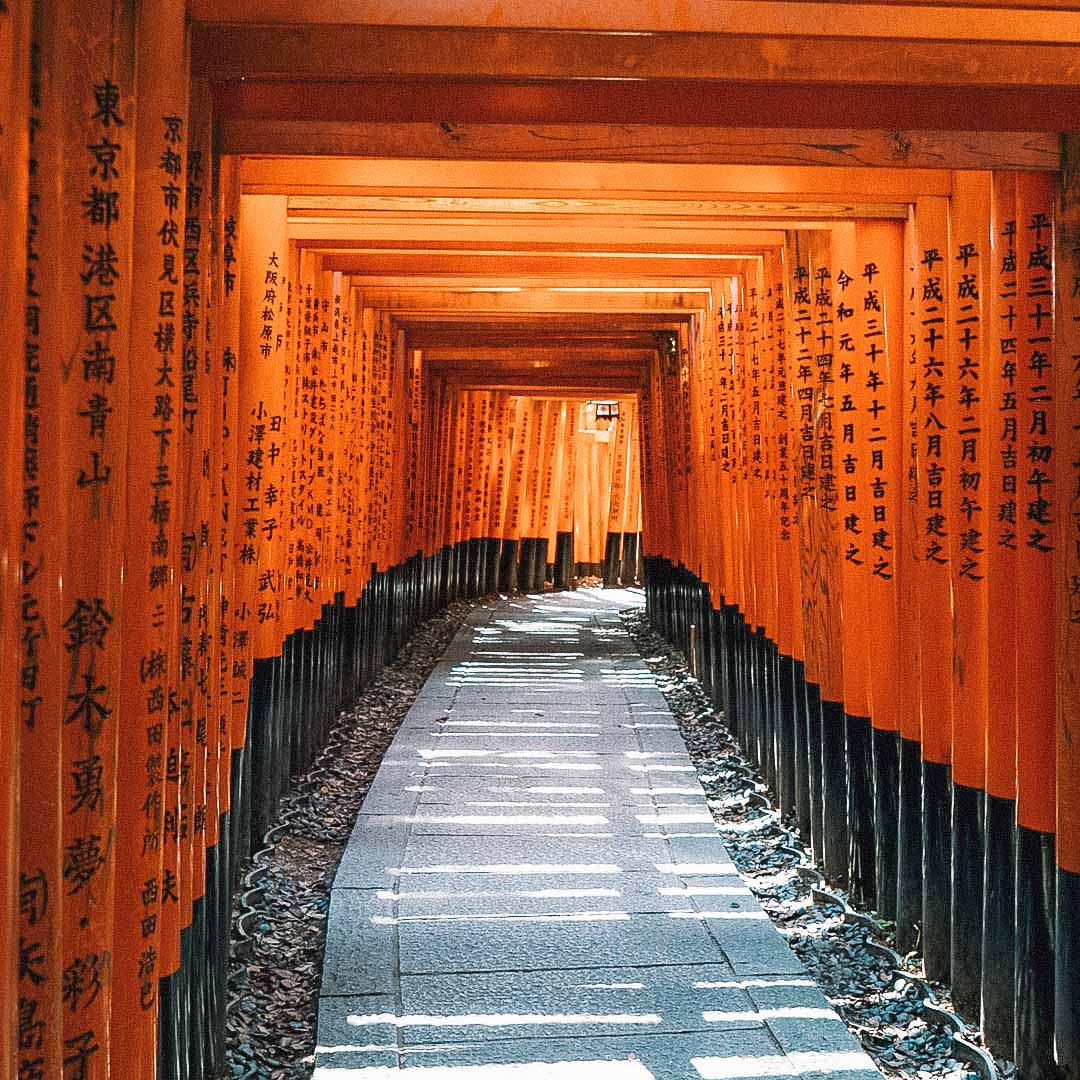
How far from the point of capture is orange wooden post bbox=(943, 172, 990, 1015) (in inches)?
155

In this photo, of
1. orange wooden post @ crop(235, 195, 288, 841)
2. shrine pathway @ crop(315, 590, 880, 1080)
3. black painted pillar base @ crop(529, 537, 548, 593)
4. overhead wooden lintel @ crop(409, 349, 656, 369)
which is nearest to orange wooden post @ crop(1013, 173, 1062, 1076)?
shrine pathway @ crop(315, 590, 880, 1080)

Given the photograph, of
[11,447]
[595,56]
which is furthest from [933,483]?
[11,447]

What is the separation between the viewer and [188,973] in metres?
3.27

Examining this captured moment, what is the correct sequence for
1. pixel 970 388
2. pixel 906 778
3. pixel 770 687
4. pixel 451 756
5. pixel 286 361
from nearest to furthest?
pixel 970 388 → pixel 906 778 → pixel 286 361 → pixel 770 687 → pixel 451 756

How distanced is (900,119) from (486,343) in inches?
351

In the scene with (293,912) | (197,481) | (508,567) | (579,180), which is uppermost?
(579,180)

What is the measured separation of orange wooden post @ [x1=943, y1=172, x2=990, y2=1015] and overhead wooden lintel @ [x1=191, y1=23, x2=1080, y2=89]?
3.51 ft

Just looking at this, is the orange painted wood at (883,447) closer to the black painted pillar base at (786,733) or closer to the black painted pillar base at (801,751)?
the black painted pillar base at (801,751)

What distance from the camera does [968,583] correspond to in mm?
3963

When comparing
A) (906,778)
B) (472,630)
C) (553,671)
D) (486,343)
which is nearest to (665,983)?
(906,778)

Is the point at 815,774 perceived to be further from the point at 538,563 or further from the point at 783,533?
the point at 538,563

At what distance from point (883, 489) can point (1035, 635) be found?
1.53 meters

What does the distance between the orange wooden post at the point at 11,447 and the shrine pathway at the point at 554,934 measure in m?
1.95

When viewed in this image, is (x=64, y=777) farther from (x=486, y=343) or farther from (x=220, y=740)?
(x=486, y=343)
